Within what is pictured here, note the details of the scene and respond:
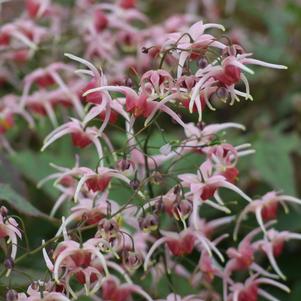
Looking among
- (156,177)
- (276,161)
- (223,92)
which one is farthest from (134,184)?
(276,161)

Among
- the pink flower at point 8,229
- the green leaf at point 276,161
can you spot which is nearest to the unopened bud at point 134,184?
the pink flower at point 8,229

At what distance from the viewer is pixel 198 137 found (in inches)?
40.0

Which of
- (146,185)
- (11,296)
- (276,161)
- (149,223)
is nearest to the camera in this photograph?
(11,296)

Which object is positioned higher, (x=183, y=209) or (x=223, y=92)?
(x=223, y=92)

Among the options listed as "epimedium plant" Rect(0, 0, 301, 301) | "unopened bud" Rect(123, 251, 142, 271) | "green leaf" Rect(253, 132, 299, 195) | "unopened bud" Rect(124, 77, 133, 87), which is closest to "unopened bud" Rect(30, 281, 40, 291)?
"epimedium plant" Rect(0, 0, 301, 301)

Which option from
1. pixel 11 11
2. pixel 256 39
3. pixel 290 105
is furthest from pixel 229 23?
pixel 11 11

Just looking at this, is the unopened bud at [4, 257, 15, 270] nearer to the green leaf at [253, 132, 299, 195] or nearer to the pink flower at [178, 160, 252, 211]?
the pink flower at [178, 160, 252, 211]

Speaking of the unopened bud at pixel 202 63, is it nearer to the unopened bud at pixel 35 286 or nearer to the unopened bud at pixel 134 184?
the unopened bud at pixel 134 184

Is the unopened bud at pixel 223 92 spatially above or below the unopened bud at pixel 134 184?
above

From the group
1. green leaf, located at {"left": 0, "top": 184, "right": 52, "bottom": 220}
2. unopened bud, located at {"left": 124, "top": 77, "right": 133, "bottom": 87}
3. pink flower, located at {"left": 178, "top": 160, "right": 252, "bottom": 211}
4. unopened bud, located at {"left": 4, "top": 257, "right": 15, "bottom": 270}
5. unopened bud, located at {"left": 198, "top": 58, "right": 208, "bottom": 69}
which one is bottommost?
green leaf, located at {"left": 0, "top": 184, "right": 52, "bottom": 220}

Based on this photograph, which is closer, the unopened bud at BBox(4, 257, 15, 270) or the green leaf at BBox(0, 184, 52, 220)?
the unopened bud at BBox(4, 257, 15, 270)

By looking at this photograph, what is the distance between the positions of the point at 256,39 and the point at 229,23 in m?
0.06

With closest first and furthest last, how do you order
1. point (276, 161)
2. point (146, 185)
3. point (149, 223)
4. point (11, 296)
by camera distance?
point (11, 296) → point (149, 223) → point (146, 185) → point (276, 161)

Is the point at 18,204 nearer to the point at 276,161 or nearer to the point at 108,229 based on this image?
the point at 108,229
